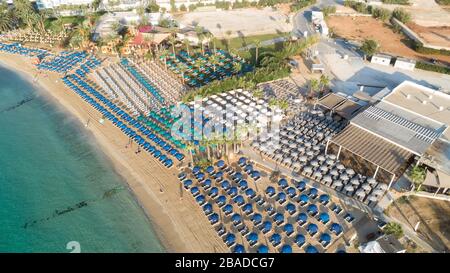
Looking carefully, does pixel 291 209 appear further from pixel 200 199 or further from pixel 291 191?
pixel 200 199

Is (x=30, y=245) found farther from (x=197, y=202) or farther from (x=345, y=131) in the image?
(x=345, y=131)

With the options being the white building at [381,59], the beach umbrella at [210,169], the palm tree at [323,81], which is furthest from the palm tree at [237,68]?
the white building at [381,59]

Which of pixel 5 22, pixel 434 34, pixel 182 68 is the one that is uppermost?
pixel 5 22

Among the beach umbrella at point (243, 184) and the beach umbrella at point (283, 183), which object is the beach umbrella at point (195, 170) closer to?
the beach umbrella at point (243, 184)

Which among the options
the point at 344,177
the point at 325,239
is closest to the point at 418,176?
the point at 344,177

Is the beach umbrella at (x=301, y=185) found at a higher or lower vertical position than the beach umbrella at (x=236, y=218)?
higher

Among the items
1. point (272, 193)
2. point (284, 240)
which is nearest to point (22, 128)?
point (272, 193)
